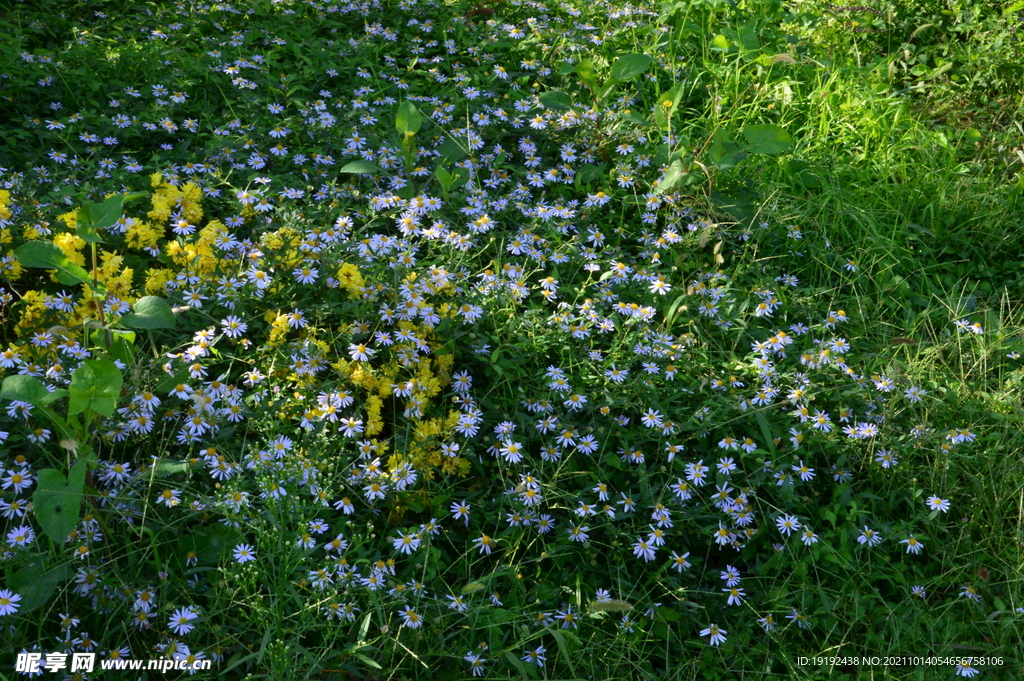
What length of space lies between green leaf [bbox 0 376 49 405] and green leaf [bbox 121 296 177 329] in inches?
9.8

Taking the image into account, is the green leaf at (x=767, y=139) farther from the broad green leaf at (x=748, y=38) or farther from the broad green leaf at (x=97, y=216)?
the broad green leaf at (x=97, y=216)

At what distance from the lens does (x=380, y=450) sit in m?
2.31

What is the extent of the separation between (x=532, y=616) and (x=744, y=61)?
3.22 m

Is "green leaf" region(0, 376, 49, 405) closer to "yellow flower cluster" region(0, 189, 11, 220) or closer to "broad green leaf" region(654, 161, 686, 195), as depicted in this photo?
"yellow flower cluster" region(0, 189, 11, 220)

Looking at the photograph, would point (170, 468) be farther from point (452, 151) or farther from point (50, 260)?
point (452, 151)

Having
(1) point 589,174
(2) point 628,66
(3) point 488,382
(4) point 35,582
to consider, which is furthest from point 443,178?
(4) point 35,582

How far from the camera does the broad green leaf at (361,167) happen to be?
10.4ft

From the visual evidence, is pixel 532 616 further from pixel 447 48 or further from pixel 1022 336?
pixel 447 48

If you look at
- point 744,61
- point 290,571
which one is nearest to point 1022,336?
point 744,61

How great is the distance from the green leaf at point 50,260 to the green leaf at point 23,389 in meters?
0.34

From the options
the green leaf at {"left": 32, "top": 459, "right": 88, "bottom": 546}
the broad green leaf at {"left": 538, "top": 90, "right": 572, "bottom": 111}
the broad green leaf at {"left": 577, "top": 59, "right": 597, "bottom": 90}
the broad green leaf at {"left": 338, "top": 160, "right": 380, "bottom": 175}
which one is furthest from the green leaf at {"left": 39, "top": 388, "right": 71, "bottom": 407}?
the broad green leaf at {"left": 577, "top": 59, "right": 597, "bottom": 90}

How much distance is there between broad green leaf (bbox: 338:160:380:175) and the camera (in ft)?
10.4

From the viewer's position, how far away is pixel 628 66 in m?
3.57

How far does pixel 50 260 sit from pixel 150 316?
0.35 meters
